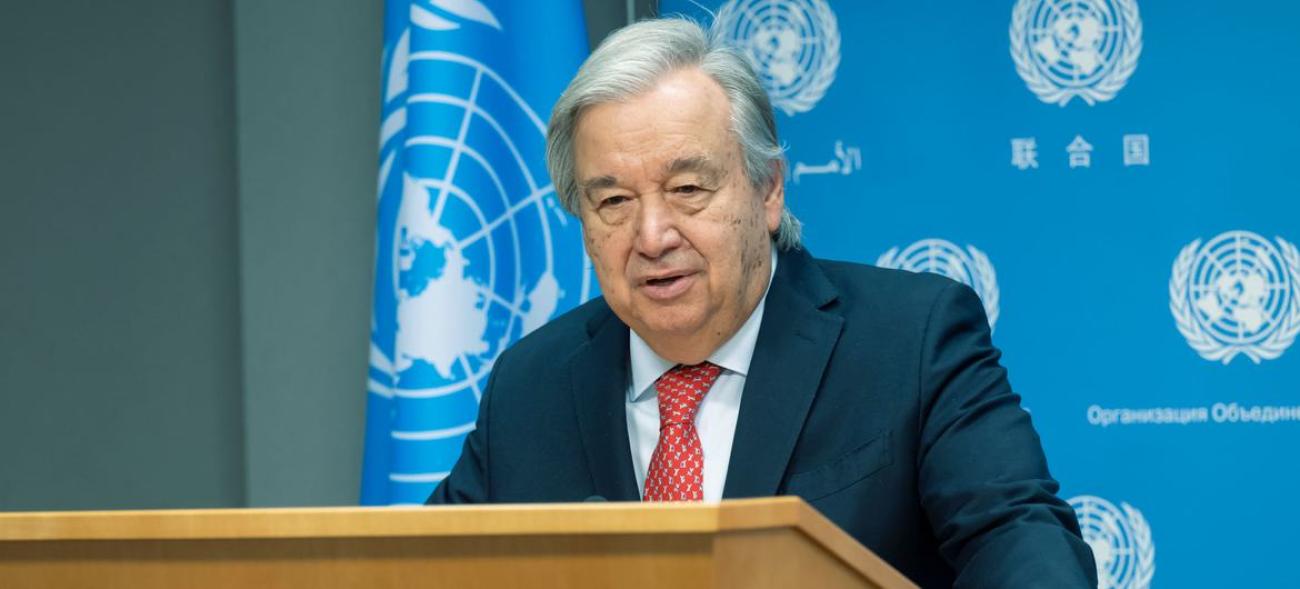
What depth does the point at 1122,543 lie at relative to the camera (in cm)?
326

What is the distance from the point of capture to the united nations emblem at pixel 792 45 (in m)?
3.42

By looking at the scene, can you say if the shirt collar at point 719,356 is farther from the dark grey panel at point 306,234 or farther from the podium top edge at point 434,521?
the dark grey panel at point 306,234

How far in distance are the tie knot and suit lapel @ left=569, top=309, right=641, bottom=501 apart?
0.06m

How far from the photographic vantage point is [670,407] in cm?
189

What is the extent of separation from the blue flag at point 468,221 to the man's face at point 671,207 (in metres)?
1.18

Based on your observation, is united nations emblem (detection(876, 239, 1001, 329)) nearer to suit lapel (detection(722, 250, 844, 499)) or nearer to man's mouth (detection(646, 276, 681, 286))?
suit lapel (detection(722, 250, 844, 499))

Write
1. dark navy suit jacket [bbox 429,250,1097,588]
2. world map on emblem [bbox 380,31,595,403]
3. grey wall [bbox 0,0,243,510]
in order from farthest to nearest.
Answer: grey wall [bbox 0,0,243,510], world map on emblem [bbox 380,31,595,403], dark navy suit jacket [bbox 429,250,1097,588]

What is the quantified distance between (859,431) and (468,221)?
57.2 inches

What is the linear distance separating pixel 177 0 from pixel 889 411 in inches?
115

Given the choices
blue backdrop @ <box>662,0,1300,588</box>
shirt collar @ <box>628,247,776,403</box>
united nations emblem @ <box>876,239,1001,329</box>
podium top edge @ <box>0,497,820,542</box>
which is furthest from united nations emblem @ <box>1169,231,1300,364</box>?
podium top edge @ <box>0,497,820,542</box>

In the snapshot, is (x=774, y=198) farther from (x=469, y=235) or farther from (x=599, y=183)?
(x=469, y=235)

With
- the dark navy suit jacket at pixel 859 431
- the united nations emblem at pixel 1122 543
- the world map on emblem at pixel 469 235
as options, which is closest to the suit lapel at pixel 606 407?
the dark navy suit jacket at pixel 859 431

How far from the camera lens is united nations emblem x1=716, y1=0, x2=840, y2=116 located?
135 inches

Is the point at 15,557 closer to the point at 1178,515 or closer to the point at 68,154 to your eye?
the point at 1178,515
